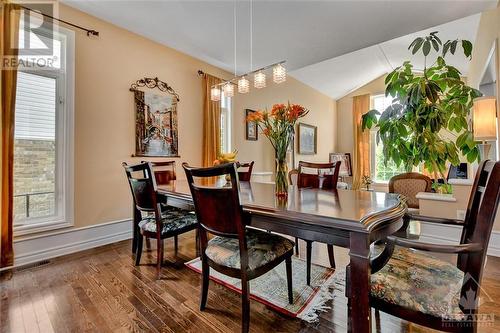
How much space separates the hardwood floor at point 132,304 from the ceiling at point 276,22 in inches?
107

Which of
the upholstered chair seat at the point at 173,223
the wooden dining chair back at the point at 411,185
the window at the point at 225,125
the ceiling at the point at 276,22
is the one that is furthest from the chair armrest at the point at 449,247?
the window at the point at 225,125

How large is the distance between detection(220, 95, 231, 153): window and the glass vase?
9.00 feet

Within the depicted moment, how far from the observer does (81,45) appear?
2.73 meters

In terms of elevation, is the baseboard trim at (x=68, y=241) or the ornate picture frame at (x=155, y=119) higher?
the ornate picture frame at (x=155, y=119)

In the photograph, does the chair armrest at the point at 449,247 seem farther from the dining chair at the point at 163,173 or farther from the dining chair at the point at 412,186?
the dining chair at the point at 412,186

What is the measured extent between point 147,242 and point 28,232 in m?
1.11

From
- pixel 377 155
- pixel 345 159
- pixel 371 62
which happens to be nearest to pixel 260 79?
pixel 371 62

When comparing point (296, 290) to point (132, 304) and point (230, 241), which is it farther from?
point (132, 304)

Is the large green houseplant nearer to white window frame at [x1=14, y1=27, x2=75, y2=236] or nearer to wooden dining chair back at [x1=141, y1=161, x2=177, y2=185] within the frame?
wooden dining chair back at [x1=141, y1=161, x2=177, y2=185]

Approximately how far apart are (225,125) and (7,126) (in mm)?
2890

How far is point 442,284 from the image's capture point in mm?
1051

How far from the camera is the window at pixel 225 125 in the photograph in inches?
173

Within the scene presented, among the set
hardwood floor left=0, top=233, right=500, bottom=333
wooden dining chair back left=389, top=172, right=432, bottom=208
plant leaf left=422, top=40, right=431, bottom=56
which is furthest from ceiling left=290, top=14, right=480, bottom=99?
hardwood floor left=0, top=233, right=500, bottom=333

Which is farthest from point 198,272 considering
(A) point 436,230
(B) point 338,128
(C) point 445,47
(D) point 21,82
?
(B) point 338,128
